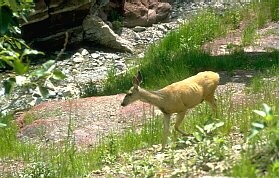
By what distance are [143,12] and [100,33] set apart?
215 centimetres

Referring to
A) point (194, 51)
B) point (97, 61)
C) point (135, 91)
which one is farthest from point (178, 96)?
point (97, 61)

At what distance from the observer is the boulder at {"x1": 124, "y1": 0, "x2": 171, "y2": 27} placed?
1945 centimetres

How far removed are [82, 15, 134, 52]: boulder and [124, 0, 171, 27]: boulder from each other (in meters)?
1.49

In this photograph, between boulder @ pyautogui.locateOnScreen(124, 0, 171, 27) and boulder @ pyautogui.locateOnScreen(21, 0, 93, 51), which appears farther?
boulder @ pyautogui.locateOnScreen(124, 0, 171, 27)

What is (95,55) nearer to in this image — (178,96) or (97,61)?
(97,61)

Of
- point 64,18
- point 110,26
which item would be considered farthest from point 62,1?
point 110,26

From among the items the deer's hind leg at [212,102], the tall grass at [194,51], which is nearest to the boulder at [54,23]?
the tall grass at [194,51]

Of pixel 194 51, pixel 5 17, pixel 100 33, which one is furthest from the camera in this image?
pixel 100 33

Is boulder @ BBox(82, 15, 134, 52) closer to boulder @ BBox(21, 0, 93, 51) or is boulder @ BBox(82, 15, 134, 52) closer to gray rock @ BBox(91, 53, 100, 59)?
boulder @ BBox(21, 0, 93, 51)

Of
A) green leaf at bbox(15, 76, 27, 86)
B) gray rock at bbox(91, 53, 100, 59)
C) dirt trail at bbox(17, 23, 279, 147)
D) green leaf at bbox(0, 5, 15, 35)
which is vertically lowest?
gray rock at bbox(91, 53, 100, 59)

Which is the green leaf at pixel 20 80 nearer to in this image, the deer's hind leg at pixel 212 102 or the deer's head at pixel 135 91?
the deer's head at pixel 135 91

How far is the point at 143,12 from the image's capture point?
19.7 metres

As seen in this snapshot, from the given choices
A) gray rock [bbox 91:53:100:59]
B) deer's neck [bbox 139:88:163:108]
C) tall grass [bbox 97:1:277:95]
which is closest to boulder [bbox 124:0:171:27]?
tall grass [bbox 97:1:277:95]

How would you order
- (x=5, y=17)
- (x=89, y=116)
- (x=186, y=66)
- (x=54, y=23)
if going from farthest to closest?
(x=54, y=23)
(x=186, y=66)
(x=89, y=116)
(x=5, y=17)
